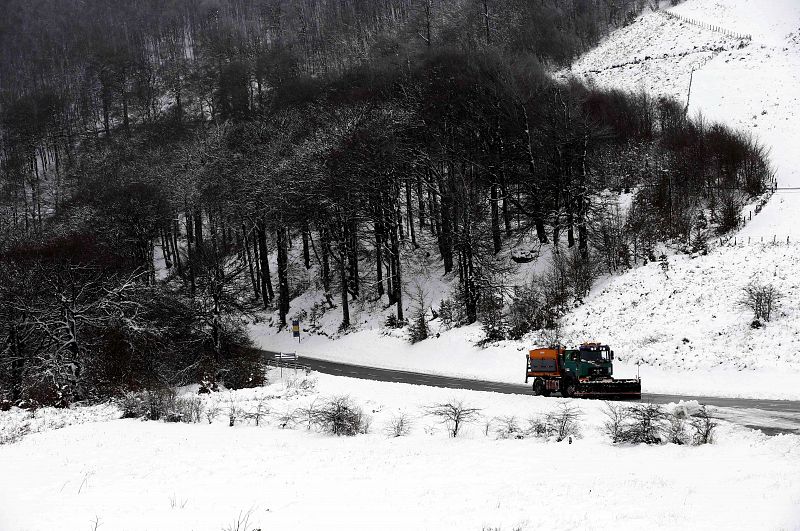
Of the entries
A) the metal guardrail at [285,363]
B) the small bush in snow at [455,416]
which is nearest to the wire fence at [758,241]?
the small bush in snow at [455,416]

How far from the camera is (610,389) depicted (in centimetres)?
2177

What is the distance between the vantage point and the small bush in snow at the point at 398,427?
721 inches

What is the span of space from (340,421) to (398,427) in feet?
6.61

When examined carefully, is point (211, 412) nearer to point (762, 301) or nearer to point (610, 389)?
point (610, 389)

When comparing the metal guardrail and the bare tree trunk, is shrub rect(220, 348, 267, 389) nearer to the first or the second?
the metal guardrail

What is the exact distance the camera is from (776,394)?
70.0 ft

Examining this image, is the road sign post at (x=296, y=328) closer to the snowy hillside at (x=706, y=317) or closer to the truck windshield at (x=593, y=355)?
the snowy hillside at (x=706, y=317)

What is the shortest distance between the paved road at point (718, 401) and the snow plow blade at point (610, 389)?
61 centimetres

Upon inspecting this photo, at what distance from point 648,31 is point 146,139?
239 ft

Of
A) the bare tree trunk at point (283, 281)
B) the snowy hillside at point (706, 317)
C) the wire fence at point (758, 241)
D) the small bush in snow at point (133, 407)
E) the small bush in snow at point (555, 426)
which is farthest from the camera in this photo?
the bare tree trunk at point (283, 281)

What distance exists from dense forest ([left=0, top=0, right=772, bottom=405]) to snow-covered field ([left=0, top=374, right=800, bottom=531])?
1333 centimetres

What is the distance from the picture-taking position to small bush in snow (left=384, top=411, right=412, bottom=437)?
721 inches

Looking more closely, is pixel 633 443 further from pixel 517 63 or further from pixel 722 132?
pixel 517 63

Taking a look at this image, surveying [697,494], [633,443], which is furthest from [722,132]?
[697,494]
